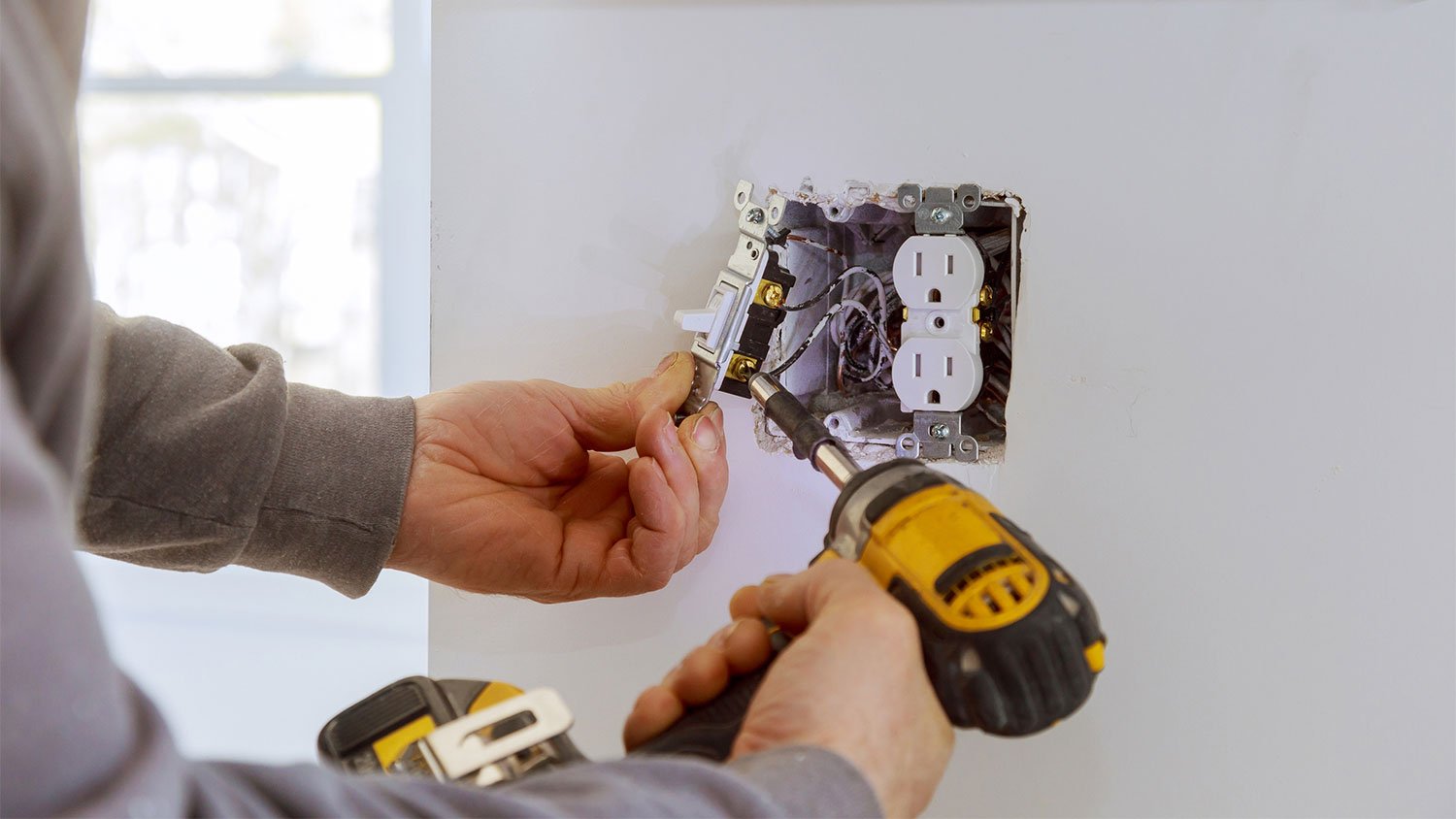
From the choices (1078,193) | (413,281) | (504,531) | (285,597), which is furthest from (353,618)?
(1078,193)

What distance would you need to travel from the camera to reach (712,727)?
0.65m

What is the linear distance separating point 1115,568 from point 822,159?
542 mm

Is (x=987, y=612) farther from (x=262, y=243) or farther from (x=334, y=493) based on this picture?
(x=262, y=243)

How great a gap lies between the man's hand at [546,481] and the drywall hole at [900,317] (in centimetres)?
13

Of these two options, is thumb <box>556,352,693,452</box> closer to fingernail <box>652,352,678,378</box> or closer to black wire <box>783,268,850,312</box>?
fingernail <box>652,352,678,378</box>

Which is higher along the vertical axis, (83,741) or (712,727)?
(83,741)

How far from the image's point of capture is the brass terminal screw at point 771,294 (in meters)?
0.96

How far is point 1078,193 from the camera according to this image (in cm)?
93

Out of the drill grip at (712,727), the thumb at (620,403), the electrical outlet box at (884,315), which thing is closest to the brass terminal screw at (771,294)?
the electrical outlet box at (884,315)

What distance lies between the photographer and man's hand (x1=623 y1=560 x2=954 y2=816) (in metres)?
0.57

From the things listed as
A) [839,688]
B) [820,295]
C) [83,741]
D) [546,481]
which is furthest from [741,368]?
[83,741]

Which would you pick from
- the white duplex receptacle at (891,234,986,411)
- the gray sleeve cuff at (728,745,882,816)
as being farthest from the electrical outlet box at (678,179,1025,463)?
the gray sleeve cuff at (728,745,882,816)

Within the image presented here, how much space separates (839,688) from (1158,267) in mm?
617

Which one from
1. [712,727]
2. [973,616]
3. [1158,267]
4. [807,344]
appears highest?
[1158,267]
